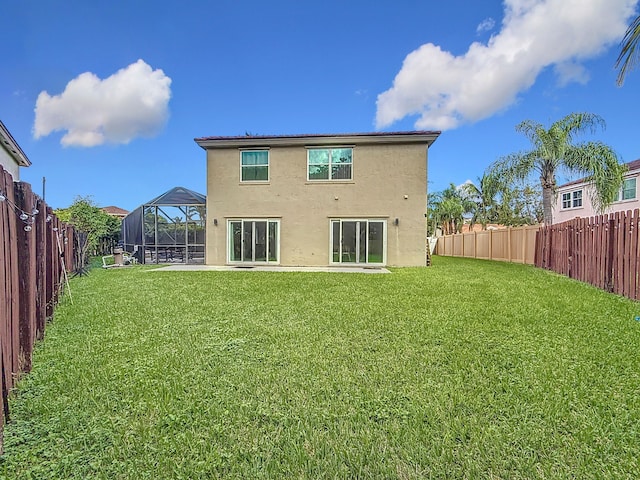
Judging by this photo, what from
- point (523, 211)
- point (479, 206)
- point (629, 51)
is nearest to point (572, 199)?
point (523, 211)

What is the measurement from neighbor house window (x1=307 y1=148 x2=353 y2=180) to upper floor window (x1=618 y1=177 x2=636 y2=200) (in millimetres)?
20072

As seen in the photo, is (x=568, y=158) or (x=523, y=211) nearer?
(x=568, y=158)

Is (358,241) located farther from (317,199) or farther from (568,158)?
(568,158)

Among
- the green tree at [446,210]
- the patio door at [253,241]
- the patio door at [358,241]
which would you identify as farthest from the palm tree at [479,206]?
the patio door at [253,241]

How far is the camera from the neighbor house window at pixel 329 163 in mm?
16156

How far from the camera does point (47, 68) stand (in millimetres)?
15727

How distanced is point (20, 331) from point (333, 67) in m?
17.7

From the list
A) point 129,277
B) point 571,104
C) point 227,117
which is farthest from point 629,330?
point 227,117

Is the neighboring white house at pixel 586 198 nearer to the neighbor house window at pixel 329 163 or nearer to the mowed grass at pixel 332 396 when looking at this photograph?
the neighbor house window at pixel 329 163

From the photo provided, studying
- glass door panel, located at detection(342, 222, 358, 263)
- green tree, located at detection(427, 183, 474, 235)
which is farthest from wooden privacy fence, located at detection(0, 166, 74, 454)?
green tree, located at detection(427, 183, 474, 235)

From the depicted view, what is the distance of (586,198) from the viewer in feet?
87.9

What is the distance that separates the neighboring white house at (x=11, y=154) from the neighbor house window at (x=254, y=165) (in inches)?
355

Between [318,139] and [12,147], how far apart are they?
47.6 ft

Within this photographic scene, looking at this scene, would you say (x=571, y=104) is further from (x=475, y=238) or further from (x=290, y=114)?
(x=290, y=114)
